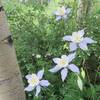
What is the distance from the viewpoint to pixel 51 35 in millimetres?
2332

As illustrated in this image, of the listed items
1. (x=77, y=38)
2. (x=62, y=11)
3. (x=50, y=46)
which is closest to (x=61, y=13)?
(x=62, y=11)

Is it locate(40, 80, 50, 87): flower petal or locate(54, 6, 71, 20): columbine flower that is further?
locate(54, 6, 71, 20): columbine flower

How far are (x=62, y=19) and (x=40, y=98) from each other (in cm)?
56

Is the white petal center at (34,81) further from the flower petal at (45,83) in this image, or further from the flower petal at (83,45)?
the flower petal at (83,45)

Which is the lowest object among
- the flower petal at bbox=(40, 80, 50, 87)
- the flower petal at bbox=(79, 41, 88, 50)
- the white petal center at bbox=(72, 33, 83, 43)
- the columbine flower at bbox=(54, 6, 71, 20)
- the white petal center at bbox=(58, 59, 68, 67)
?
the flower petal at bbox=(40, 80, 50, 87)

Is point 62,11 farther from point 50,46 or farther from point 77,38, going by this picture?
point 77,38

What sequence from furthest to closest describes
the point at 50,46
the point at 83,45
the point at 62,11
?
the point at 50,46 → the point at 62,11 → the point at 83,45

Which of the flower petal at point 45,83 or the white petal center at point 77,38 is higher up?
the white petal center at point 77,38

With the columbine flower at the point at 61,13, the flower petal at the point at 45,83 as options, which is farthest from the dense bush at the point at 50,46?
the flower petal at the point at 45,83

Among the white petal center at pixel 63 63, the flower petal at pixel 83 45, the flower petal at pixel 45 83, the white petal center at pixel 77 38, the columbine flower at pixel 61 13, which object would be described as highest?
the columbine flower at pixel 61 13

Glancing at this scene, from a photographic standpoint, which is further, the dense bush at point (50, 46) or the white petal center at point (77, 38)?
the dense bush at point (50, 46)

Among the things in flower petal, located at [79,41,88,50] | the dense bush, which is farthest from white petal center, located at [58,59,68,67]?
the dense bush

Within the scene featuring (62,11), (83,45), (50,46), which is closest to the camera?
(83,45)

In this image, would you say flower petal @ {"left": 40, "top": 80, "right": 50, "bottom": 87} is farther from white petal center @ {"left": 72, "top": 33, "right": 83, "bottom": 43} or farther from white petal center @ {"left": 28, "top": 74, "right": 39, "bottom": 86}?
white petal center @ {"left": 72, "top": 33, "right": 83, "bottom": 43}
